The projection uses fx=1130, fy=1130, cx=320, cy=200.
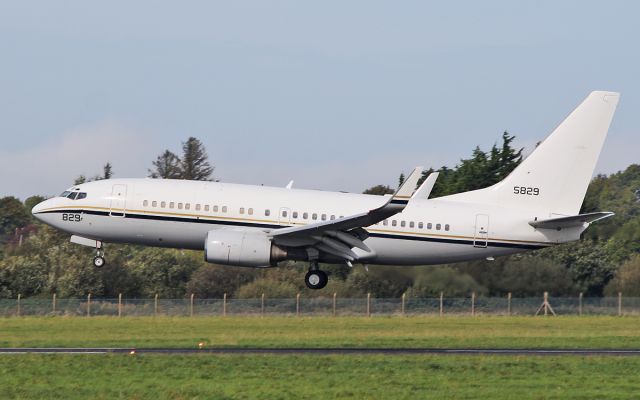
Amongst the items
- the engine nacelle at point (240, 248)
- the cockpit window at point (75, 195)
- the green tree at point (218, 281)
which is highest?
the cockpit window at point (75, 195)

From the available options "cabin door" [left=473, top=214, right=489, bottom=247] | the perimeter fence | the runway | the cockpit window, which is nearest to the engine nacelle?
the cockpit window

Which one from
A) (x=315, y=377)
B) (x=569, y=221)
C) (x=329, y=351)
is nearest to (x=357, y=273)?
(x=569, y=221)

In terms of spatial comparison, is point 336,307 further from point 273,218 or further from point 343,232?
point 273,218

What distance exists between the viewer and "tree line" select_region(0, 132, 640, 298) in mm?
44531

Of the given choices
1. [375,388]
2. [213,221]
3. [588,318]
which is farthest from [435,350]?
[588,318]

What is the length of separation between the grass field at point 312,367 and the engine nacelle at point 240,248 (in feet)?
7.78

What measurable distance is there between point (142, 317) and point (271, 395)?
2408 centimetres

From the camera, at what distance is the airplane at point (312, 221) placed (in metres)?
38.3

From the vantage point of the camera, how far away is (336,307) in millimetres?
46406

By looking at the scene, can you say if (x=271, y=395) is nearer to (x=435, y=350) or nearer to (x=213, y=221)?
(x=435, y=350)

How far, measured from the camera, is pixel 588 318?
149 feet

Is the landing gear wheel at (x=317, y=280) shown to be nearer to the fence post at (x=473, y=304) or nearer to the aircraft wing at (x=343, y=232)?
the aircraft wing at (x=343, y=232)

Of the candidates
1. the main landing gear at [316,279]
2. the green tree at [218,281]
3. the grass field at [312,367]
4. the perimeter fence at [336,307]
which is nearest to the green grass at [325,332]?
the grass field at [312,367]

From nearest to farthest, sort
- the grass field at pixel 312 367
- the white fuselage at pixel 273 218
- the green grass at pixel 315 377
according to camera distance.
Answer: the green grass at pixel 315 377 < the grass field at pixel 312 367 < the white fuselage at pixel 273 218
